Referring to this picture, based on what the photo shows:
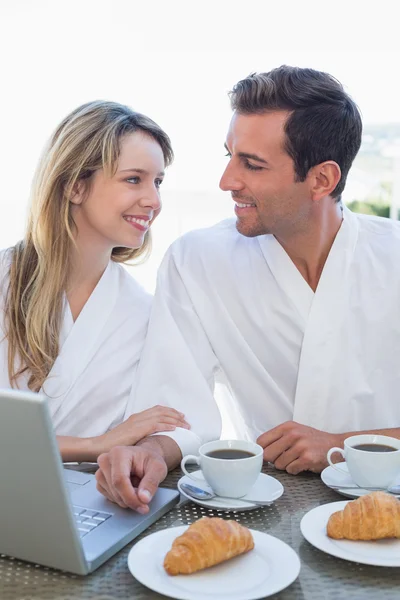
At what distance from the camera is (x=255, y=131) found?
6.42 ft

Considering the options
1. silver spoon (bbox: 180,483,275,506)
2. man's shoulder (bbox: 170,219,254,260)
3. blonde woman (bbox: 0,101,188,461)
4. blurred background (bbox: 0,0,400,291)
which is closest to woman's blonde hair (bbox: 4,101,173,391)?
blonde woman (bbox: 0,101,188,461)

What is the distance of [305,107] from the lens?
2.00 m

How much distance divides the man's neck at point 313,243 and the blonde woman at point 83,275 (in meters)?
0.42

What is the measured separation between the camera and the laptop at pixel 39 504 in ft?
2.82

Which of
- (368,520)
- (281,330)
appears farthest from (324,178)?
(368,520)

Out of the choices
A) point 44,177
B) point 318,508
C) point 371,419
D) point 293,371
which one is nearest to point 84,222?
point 44,177

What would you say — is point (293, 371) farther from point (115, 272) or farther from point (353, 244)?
point (115, 272)

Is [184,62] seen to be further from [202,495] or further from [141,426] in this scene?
[202,495]

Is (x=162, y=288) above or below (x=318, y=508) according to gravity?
above

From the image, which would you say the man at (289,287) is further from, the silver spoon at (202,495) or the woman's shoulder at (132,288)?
the silver spoon at (202,495)

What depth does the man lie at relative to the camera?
191 cm

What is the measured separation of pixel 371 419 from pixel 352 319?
0.29 meters

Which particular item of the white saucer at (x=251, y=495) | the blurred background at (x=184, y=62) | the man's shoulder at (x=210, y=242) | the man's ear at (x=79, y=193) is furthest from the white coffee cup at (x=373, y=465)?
the blurred background at (x=184, y=62)

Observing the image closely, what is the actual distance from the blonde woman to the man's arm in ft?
2.17
